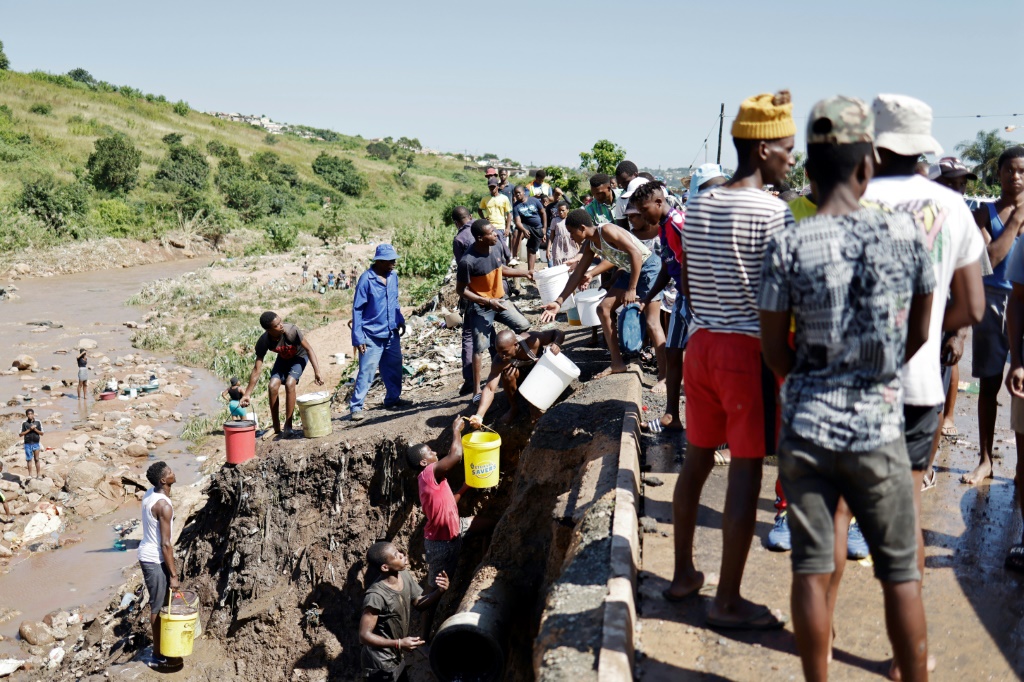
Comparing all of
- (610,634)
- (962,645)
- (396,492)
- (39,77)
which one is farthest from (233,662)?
(39,77)

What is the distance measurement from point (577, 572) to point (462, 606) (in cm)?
154

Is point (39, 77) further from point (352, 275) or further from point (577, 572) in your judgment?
point (577, 572)

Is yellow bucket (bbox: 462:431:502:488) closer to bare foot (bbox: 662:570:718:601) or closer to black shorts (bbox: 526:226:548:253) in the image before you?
bare foot (bbox: 662:570:718:601)

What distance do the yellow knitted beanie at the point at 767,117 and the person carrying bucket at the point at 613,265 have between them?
10.0 feet

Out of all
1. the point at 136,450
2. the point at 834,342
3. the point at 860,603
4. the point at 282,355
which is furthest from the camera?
the point at 136,450

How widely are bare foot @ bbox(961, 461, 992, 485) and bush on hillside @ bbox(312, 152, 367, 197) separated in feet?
176

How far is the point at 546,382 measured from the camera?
6641 millimetres

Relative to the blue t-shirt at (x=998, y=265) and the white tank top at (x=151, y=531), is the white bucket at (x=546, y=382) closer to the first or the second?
the blue t-shirt at (x=998, y=265)

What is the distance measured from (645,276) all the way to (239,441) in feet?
15.3

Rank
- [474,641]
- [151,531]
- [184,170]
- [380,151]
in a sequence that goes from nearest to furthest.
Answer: [474,641]
[151,531]
[184,170]
[380,151]

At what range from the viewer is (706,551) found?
3.91 meters

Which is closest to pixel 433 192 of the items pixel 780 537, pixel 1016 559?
pixel 780 537

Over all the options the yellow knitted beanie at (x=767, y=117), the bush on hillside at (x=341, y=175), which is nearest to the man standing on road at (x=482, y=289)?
the yellow knitted beanie at (x=767, y=117)

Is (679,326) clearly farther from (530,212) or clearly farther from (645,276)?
(530,212)
